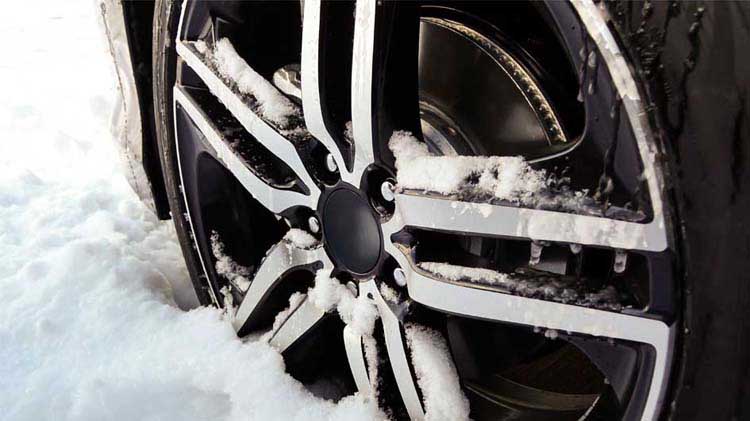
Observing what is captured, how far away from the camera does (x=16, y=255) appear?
76.4 inches

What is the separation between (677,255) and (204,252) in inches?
40.9

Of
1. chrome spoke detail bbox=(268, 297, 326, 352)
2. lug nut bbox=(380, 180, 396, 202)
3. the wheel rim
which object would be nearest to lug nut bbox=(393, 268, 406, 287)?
the wheel rim

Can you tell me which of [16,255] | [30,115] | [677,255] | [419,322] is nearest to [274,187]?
[419,322]

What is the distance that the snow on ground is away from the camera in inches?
54.0

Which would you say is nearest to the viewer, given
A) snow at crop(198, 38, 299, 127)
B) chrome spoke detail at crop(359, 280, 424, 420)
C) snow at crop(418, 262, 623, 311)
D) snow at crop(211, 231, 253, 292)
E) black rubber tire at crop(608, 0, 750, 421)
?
black rubber tire at crop(608, 0, 750, 421)

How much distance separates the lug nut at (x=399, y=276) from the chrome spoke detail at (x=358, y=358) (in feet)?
0.46

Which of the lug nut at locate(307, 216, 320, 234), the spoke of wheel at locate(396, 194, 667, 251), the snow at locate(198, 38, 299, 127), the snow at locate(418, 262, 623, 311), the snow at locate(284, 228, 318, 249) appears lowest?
the snow at locate(284, 228, 318, 249)

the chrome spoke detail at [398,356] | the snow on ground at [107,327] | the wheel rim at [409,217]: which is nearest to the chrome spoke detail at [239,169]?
the wheel rim at [409,217]

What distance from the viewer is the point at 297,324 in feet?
4.50

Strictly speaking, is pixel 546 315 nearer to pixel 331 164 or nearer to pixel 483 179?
pixel 483 179

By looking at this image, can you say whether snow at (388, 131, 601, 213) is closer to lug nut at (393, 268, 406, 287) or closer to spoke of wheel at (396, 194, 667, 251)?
spoke of wheel at (396, 194, 667, 251)

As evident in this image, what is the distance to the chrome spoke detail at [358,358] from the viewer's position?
4.00 feet

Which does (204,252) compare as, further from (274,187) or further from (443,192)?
(443,192)

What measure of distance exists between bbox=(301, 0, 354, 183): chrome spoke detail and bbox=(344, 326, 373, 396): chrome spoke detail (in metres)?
0.27
